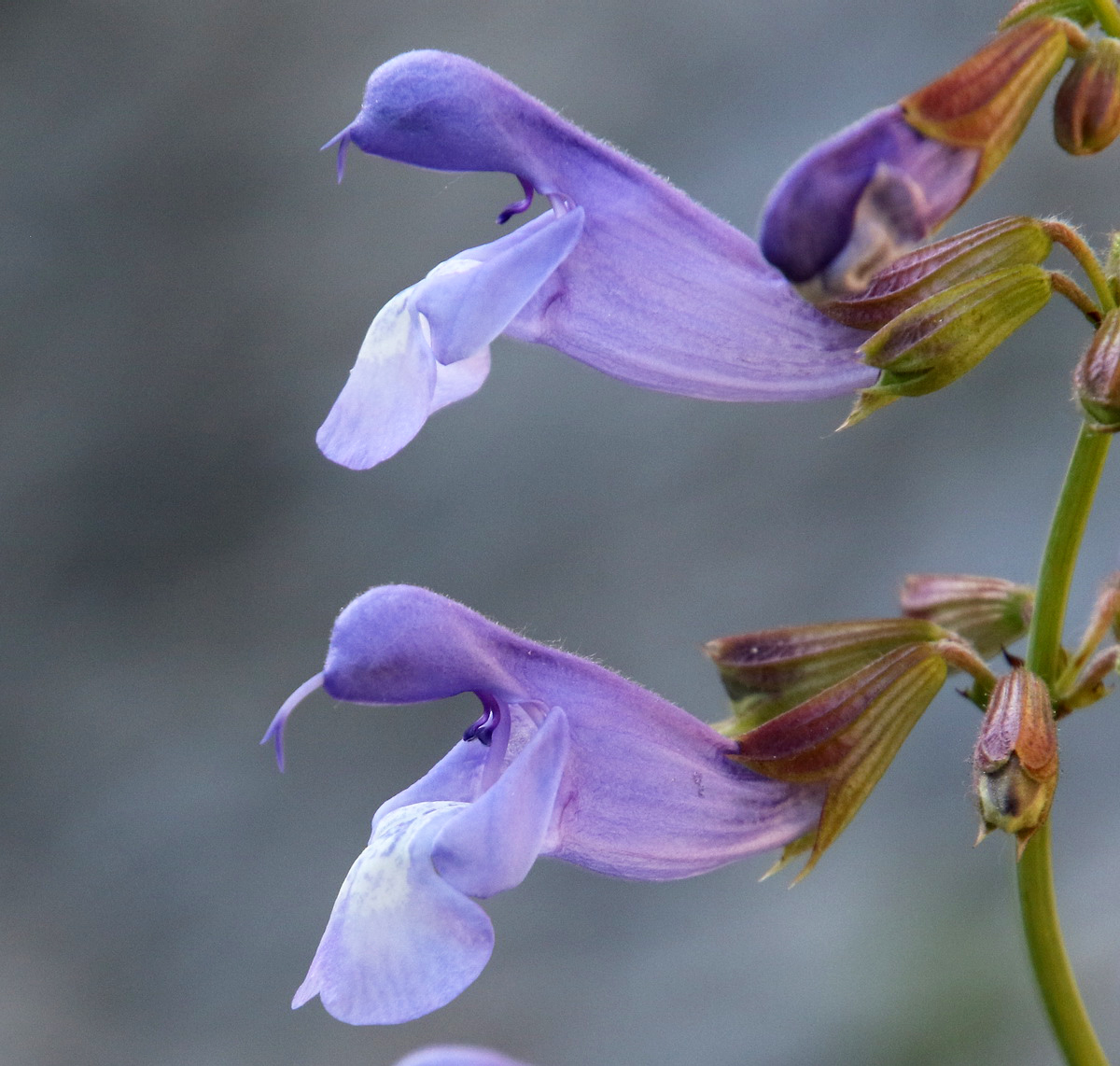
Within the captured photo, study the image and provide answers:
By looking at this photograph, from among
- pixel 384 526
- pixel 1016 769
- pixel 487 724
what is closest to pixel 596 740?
pixel 487 724

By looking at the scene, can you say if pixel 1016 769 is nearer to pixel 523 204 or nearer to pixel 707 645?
pixel 707 645

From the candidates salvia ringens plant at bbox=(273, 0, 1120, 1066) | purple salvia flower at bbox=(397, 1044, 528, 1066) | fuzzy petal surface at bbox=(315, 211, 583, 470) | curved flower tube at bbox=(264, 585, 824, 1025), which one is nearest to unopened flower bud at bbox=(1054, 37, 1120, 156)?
salvia ringens plant at bbox=(273, 0, 1120, 1066)

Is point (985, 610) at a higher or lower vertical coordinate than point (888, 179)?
lower

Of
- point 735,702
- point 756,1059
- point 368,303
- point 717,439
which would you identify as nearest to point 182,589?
point 368,303

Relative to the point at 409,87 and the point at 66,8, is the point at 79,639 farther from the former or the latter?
the point at 409,87

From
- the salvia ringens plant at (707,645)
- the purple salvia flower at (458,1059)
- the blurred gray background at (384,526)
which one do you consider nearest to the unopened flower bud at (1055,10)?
the salvia ringens plant at (707,645)

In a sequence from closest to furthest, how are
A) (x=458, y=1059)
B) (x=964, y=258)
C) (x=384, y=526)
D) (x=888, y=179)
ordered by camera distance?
(x=458, y=1059) < (x=888, y=179) < (x=964, y=258) < (x=384, y=526)

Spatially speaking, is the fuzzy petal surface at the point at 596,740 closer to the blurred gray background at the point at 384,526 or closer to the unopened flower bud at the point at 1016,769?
the unopened flower bud at the point at 1016,769

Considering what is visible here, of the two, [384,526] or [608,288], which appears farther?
[384,526]
